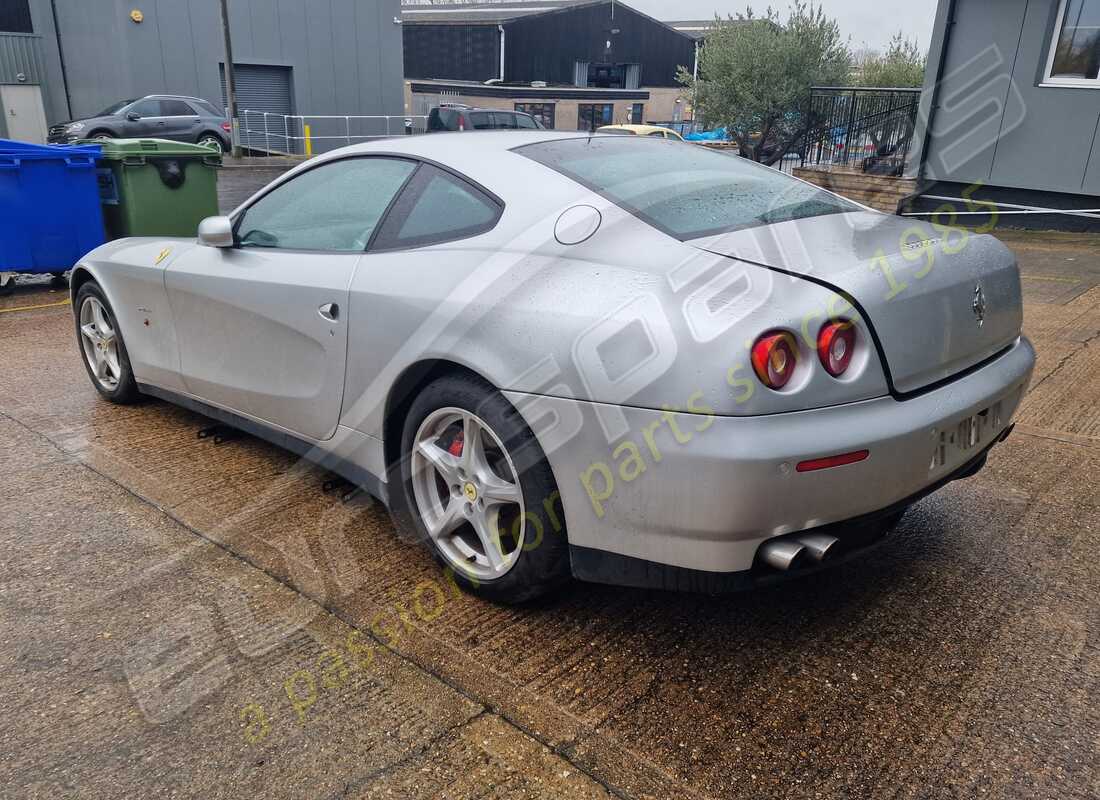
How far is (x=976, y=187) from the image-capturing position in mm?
11805

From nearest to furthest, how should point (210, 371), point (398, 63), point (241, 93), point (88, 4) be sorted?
point (210, 371)
point (88, 4)
point (241, 93)
point (398, 63)

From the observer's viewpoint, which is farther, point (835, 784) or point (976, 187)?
point (976, 187)

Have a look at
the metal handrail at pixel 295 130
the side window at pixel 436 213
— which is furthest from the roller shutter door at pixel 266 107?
the side window at pixel 436 213

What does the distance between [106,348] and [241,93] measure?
2750 centimetres

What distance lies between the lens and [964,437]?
2.49m

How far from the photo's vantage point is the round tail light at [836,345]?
2.12 meters

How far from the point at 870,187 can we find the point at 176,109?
59.0 ft

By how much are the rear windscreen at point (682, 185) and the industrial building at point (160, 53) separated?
26.8 meters

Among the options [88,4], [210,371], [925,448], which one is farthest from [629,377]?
[88,4]

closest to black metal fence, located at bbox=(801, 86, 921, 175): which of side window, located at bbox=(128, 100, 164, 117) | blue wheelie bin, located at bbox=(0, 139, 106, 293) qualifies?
blue wheelie bin, located at bbox=(0, 139, 106, 293)

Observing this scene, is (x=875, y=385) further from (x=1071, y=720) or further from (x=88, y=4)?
(x=88, y=4)

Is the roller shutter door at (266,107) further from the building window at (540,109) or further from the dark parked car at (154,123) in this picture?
the building window at (540,109)

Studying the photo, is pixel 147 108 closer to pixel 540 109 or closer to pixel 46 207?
pixel 46 207

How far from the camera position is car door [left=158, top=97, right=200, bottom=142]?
22156mm
